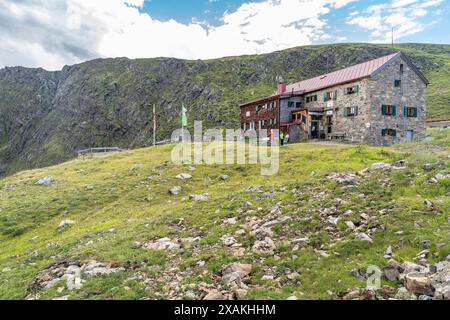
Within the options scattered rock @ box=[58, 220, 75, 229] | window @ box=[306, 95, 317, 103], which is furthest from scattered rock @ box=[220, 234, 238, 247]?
window @ box=[306, 95, 317, 103]

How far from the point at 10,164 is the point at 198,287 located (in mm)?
219112

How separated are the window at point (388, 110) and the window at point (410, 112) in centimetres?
209

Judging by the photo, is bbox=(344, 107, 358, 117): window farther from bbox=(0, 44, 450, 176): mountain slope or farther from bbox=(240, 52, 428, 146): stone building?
bbox=(0, 44, 450, 176): mountain slope

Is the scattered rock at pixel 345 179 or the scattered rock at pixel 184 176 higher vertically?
the scattered rock at pixel 345 179

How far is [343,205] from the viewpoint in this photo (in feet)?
49.3

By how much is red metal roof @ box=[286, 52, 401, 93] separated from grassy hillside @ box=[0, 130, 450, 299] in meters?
27.9

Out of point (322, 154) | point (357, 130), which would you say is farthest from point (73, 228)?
point (357, 130)

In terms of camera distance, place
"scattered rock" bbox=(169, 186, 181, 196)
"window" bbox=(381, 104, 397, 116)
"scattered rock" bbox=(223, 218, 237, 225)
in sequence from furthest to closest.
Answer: "window" bbox=(381, 104, 397, 116)
"scattered rock" bbox=(169, 186, 181, 196)
"scattered rock" bbox=(223, 218, 237, 225)

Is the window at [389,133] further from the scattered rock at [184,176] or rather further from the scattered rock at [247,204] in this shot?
the scattered rock at [247,204]

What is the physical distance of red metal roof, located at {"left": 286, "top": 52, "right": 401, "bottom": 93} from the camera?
48.7 m

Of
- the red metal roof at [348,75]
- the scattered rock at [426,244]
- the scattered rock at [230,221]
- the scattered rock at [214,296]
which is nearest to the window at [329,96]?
the red metal roof at [348,75]

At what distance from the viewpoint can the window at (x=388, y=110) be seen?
48188mm

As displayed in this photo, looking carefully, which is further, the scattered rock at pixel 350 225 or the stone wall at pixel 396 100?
the stone wall at pixel 396 100

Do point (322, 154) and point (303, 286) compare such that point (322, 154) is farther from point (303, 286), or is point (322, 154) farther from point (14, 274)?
point (14, 274)
